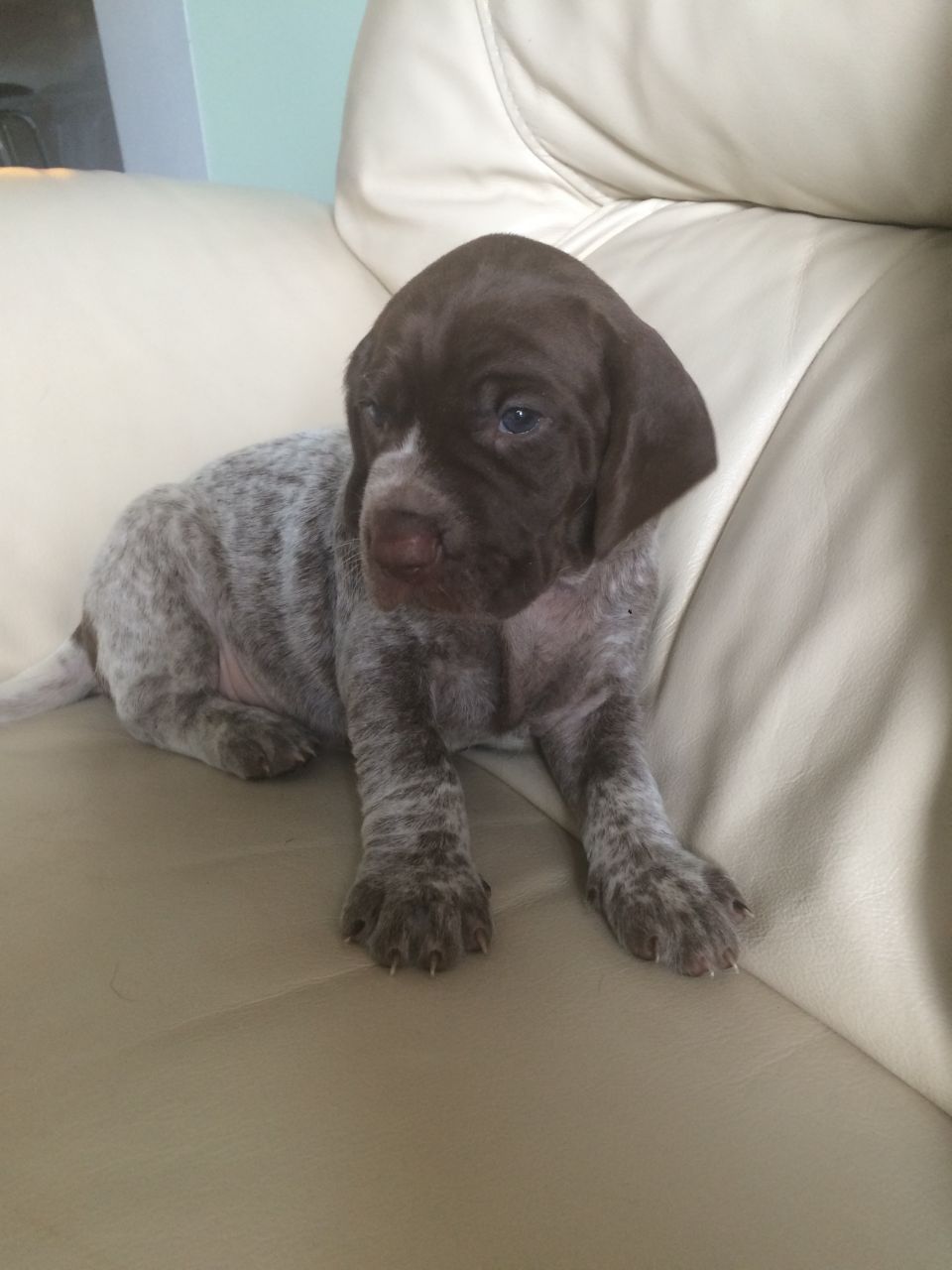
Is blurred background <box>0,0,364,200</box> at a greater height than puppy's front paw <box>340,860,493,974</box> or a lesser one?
greater

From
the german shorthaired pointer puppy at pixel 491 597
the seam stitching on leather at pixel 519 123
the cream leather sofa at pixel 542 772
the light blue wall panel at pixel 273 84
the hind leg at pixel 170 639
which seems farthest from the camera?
the light blue wall panel at pixel 273 84

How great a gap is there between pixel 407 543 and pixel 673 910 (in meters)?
0.68

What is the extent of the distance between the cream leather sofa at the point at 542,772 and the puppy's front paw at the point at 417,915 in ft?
0.11

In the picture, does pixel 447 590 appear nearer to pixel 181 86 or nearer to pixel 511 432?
pixel 511 432

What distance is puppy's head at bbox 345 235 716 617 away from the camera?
1604mm

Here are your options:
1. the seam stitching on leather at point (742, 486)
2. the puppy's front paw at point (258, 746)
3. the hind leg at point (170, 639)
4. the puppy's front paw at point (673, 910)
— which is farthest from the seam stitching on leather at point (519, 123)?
the puppy's front paw at point (673, 910)

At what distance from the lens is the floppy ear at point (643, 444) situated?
5.44ft

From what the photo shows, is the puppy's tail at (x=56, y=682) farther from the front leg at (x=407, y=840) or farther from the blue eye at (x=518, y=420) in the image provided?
the blue eye at (x=518, y=420)

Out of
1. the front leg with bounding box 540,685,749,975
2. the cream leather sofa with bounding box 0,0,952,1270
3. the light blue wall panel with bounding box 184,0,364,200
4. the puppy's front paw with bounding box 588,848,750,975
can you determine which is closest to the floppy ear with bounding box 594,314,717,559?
the cream leather sofa with bounding box 0,0,952,1270

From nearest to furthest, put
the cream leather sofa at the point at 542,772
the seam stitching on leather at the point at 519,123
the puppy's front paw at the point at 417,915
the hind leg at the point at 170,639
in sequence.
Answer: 1. the cream leather sofa at the point at 542,772
2. the puppy's front paw at the point at 417,915
3. the hind leg at the point at 170,639
4. the seam stitching on leather at the point at 519,123

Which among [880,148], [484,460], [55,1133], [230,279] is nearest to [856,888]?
[484,460]

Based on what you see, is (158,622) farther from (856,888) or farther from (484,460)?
(856,888)

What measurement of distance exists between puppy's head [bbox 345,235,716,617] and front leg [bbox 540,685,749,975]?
0.36 metres

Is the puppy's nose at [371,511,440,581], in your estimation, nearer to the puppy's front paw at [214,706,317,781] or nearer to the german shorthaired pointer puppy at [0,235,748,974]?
the german shorthaired pointer puppy at [0,235,748,974]
